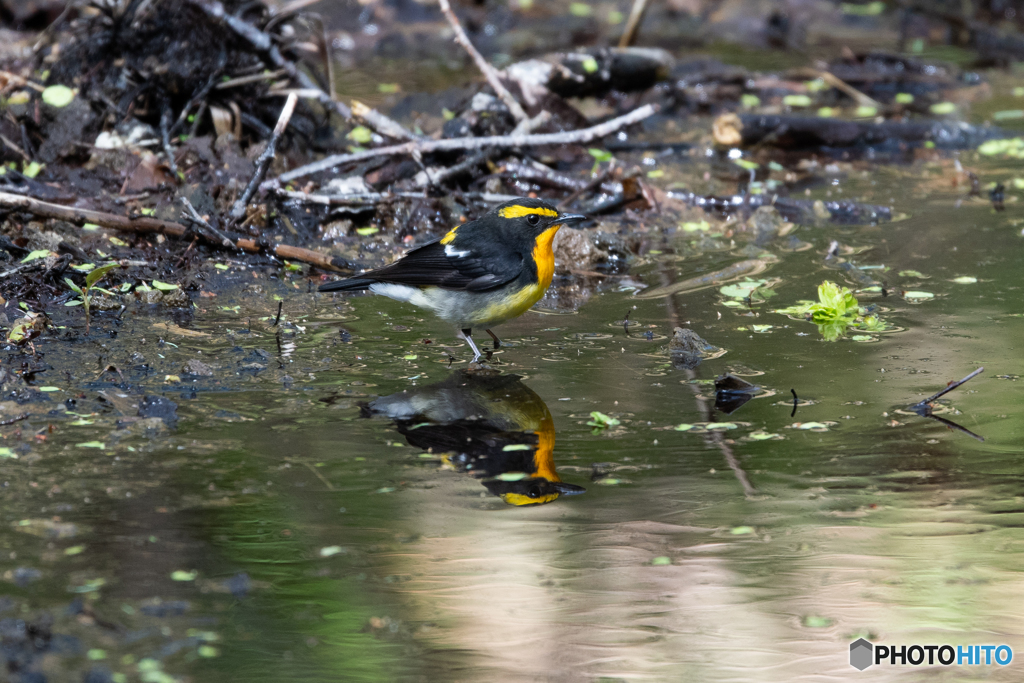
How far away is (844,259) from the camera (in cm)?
653

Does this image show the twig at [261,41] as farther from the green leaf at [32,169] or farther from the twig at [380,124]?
the green leaf at [32,169]

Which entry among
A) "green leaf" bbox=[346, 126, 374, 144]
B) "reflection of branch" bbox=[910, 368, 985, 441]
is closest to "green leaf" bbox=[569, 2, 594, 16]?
"green leaf" bbox=[346, 126, 374, 144]

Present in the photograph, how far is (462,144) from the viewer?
23.7ft

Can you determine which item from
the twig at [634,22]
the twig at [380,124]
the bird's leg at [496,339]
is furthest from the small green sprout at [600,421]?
the twig at [634,22]

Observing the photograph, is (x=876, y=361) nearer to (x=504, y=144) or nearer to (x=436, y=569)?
(x=436, y=569)

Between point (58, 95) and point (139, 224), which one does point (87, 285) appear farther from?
point (58, 95)

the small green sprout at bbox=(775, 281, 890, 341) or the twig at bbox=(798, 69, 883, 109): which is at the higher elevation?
the twig at bbox=(798, 69, 883, 109)

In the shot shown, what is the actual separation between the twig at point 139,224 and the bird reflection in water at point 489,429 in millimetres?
1529

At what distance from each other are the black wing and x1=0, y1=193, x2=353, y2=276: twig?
91 centimetres

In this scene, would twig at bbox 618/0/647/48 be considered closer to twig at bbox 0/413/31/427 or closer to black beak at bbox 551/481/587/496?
black beak at bbox 551/481/587/496

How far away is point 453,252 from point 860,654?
2951 mm

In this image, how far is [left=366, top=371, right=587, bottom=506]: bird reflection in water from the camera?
3914 millimetres

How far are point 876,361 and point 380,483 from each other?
2.58m

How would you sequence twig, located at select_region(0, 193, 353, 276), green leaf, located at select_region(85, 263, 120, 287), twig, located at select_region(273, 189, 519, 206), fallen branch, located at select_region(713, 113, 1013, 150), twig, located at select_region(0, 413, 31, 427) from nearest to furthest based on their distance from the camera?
twig, located at select_region(0, 413, 31, 427) → green leaf, located at select_region(85, 263, 120, 287) → twig, located at select_region(0, 193, 353, 276) → twig, located at select_region(273, 189, 519, 206) → fallen branch, located at select_region(713, 113, 1013, 150)
